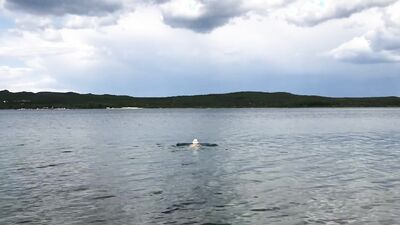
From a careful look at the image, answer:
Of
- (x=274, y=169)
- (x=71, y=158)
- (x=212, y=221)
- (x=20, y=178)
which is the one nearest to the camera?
(x=212, y=221)

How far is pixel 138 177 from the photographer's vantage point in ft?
109

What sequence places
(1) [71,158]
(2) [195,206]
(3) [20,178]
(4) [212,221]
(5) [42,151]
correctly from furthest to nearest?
(5) [42,151], (1) [71,158], (3) [20,178], (2) [195,206], (4) [212,221]

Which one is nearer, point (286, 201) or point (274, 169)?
point (286, 201)

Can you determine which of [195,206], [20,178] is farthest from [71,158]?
[195,206]

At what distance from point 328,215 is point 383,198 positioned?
16.9ft

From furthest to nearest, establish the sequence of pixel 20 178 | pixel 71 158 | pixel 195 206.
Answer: pixel 71 158 → pixel 20 178 → pixel 195 206

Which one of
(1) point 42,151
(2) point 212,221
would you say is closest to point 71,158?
(1) point 42,151

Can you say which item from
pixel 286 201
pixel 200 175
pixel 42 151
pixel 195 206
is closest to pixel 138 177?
pixel 200 175

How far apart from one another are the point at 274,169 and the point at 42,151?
28525 mm

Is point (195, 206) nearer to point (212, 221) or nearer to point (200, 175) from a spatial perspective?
point (212, 221)

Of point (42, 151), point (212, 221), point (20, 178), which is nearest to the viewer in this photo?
point (212, 221)

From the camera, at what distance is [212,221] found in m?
21.3

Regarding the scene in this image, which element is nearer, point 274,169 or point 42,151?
point 274,169

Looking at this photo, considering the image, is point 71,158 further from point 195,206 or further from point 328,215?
point 328,215
